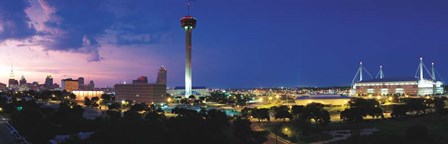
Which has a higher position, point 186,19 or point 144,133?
point 186,19

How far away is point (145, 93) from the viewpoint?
139m

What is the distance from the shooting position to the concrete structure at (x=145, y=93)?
5413 inches

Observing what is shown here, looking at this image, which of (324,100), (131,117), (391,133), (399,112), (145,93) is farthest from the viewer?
(145,93)

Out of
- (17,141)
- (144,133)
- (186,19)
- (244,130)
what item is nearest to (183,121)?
(144,133)

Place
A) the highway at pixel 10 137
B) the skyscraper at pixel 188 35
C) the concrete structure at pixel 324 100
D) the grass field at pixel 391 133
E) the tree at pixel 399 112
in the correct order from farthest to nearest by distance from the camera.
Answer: the skyscraper at pixel 188 35 → the concrete structure at pixel 324 100 → the tree at pixel 399 112 → the highway at pixel 10 137 → the grass field at pixel 391 133

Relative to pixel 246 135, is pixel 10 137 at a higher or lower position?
lower

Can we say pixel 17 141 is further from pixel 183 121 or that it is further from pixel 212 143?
pixel 212 143

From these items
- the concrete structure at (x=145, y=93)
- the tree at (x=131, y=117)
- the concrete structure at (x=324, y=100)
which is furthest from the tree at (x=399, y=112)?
the concrete structure at (x=145, y=93)

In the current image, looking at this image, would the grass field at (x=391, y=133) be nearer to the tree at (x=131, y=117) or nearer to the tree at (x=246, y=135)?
the tree at (x=246, y=135)

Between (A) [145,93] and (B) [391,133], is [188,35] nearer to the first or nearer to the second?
(A) [145,93]

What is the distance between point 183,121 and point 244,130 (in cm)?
923

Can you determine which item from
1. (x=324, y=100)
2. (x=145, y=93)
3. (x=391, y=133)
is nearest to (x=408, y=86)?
(x=324, y=100)

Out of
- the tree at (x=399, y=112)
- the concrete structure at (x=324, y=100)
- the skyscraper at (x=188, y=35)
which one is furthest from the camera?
the skyscraper at (x=188, y=35)

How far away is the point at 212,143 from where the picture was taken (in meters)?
30.1
